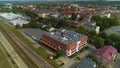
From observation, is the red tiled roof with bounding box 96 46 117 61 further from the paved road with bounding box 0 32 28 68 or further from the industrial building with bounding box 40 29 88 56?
the paved road with bounding box 0 32 28 68

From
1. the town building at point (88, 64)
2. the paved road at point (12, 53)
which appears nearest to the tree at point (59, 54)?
the town building at point (88, 64)

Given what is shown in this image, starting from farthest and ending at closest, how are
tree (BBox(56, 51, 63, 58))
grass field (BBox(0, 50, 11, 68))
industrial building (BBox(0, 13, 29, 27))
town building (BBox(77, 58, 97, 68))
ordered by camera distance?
industrial building (BBox(0, 13, 29, 27)) < tree (BBox(56, 51, 63, 58)) < grass field (BBox(0, 50, 11, 68)) < town building (BBox(77, 58, 97, 68))

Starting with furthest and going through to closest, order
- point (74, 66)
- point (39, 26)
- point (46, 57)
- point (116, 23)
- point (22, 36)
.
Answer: point (116, 23), point (39, 26), point (22, 36), point (46, 57), point (74, 66)

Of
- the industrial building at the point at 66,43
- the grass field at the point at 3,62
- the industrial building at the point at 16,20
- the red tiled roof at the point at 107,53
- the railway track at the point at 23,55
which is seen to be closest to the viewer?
the grass field at the point at 3,62

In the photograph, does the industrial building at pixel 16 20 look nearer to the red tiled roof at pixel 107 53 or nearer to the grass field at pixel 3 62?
the grass field at pixel 3 62

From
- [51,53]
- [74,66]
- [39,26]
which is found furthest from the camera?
[39,26]

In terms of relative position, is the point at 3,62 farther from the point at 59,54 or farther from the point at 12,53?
the point at 59,54

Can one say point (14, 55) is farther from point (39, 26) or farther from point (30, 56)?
point (39, 26)

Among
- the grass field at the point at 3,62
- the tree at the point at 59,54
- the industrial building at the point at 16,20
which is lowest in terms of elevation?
the grass field at the point at 3,62

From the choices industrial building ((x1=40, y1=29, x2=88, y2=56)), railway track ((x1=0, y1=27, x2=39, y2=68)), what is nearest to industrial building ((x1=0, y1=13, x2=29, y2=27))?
railway track ((x1=0, y1=27, x2=39, y2=68))

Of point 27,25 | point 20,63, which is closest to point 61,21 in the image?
point 27,25

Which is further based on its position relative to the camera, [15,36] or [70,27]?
[70,27]
